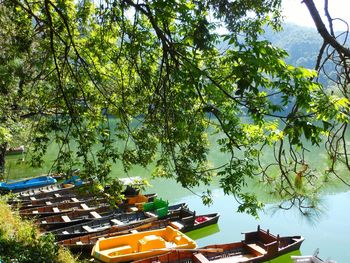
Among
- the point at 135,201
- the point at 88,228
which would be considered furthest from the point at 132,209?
the point at 88,228

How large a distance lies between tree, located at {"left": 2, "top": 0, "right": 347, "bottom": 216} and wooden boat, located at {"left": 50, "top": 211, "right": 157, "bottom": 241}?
372 cm

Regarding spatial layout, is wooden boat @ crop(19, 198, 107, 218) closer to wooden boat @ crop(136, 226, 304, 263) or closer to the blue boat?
the blue boat

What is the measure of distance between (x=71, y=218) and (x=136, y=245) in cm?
289

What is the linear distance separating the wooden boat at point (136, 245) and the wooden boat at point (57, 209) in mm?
2063

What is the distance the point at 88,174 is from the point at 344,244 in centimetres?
849

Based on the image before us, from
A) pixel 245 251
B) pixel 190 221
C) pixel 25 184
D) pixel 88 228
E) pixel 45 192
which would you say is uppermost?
pixel 25 184

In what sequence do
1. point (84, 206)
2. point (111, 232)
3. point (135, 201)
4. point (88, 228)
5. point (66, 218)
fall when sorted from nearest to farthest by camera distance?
point (111, 232) < point (88, 228) < point (66, 218) < point (84, 206) < point (135, 201)

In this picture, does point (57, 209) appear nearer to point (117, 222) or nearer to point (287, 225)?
point (117, 222)

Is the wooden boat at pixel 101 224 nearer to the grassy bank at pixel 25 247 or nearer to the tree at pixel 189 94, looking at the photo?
the grassy bank at pixel 25 247

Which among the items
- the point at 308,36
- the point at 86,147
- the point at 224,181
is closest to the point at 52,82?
the point at 86,147

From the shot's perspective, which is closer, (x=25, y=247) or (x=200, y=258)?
(x=25, y=247)

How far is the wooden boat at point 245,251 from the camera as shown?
715 centimetres

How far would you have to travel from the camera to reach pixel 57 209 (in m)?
10.4

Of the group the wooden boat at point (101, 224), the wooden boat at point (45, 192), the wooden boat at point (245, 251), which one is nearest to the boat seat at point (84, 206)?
the wooden boat at point (101, 224)
